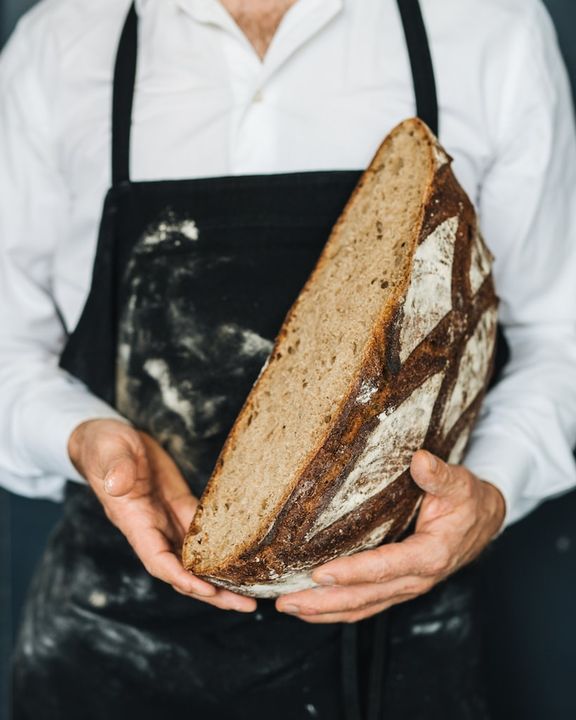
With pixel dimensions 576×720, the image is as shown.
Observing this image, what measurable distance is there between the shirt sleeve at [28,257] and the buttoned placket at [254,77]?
236 mm

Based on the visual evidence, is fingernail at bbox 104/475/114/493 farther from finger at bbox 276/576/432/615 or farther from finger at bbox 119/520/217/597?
finger at bbox 276/576/432/615

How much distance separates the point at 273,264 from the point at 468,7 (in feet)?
1.29

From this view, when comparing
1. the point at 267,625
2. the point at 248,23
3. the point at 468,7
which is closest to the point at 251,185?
the point at 248,23

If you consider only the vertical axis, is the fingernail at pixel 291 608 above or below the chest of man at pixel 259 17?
below

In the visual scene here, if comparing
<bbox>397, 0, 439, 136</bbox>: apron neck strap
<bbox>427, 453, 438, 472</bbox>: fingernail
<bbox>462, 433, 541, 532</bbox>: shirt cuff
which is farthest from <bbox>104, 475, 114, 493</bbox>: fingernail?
<bbox>397, 0, 439, 136</bbox>: apron neck strap

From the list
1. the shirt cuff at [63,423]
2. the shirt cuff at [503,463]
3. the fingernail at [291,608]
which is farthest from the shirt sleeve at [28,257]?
the shirt cuff at [503,463]

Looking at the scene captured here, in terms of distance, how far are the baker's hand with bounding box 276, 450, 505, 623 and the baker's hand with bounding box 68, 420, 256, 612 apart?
88 millimetres

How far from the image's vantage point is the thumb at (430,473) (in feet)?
2.81

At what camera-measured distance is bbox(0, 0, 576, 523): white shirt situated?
3.54ft

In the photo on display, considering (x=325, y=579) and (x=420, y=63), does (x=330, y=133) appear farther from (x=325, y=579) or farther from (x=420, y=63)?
(x=325, y=579)

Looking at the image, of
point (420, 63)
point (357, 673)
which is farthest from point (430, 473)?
point (420, 63)

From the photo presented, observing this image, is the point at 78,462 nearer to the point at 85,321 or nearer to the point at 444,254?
the point at 85,321

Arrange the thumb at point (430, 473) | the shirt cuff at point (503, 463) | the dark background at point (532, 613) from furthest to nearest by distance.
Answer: the dark background at point (532, 613)
the shirt cuff at point (503, 463)
the thumb at point (430, 473)

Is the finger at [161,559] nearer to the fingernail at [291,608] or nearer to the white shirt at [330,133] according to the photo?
the fingernail at [291,608]
